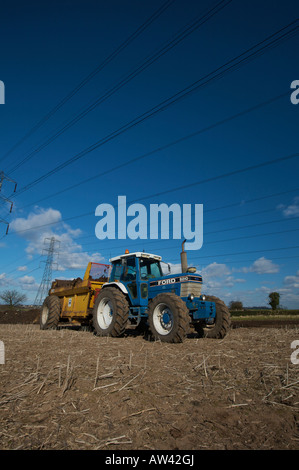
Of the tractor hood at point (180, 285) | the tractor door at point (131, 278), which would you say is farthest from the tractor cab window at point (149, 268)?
the tractor hood at point (180, 285)

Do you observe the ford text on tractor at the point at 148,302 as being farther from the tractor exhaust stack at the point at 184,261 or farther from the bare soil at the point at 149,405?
the bare soil at the point at 149,405

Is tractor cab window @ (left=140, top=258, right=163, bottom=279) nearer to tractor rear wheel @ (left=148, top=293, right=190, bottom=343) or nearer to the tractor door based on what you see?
the tractor door

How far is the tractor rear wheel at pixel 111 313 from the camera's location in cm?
851

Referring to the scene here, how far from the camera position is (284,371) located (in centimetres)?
405

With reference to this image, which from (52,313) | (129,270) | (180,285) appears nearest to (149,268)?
(129,270)

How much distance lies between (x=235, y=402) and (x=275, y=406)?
0.42 metres

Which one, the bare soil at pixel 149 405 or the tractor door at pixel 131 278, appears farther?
the tractor door at pixel 131 278

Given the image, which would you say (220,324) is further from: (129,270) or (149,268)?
(129,270)

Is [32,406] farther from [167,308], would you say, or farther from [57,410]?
[167,308]

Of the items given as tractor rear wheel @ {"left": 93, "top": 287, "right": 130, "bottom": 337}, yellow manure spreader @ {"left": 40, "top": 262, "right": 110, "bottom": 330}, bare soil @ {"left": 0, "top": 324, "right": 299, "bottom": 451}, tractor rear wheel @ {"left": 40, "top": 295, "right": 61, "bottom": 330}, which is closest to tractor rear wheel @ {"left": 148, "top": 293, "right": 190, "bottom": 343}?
tractor rear wheel @ {"left": 93, "top": 287, "right": 130, "bottom": 337}

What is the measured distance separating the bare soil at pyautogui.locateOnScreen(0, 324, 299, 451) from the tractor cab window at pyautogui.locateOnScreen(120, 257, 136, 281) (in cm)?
508

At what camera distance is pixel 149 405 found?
2936 millimetres

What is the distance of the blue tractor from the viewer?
733cm

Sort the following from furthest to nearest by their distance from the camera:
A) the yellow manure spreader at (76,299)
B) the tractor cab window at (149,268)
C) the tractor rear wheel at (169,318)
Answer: the yellow manure spreader at (76,299)
the tractor cab window at (149,268)
the tractor rear wheel at (169,318)
